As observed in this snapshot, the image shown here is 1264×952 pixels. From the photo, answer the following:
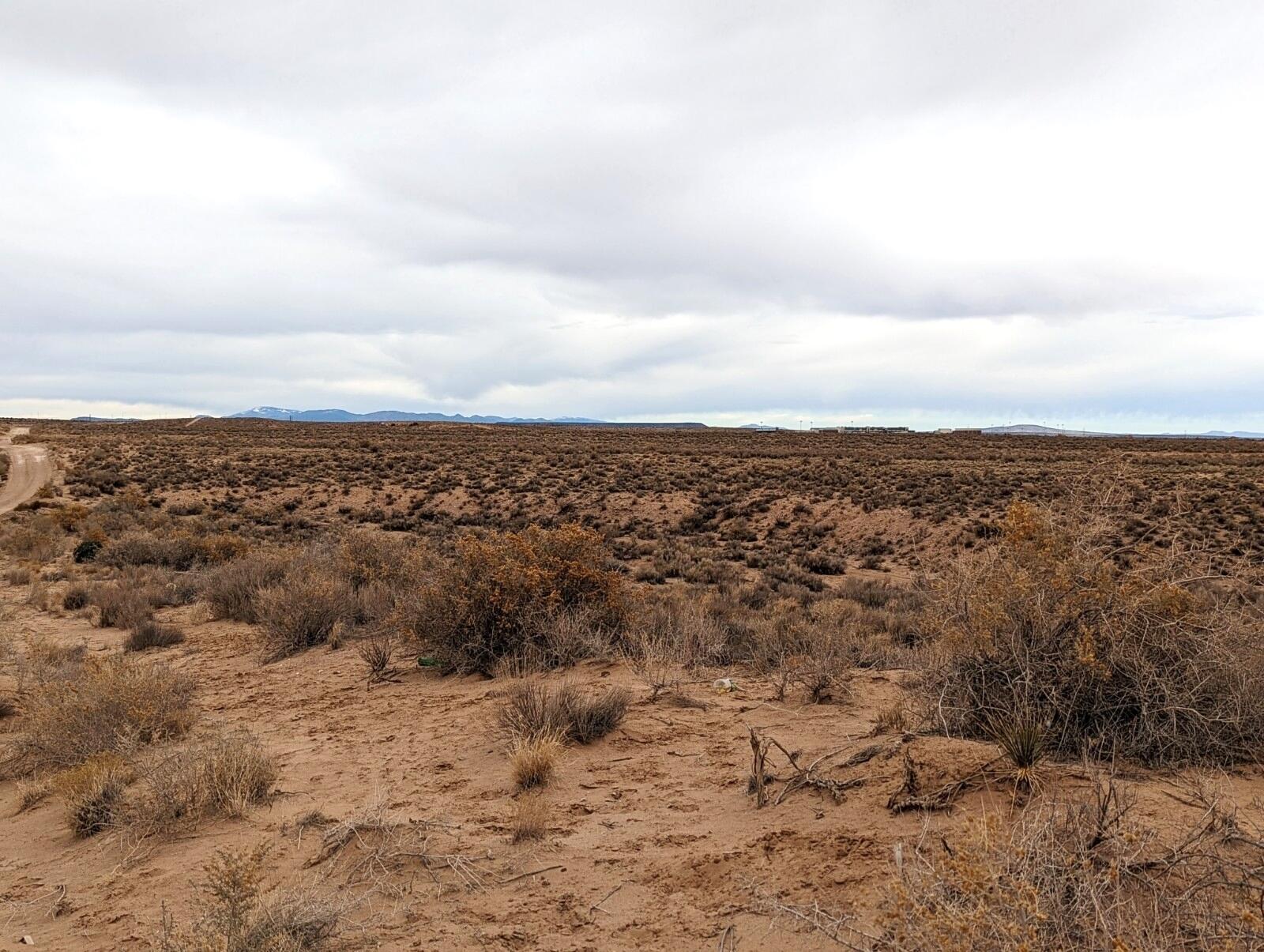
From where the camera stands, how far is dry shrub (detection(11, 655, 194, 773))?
6348 millimetres

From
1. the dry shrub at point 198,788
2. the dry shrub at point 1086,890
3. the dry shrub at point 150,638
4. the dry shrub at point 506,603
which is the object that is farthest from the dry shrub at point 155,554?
the dry shrub at point 1086,890

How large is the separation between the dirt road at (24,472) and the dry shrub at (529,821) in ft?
96.5

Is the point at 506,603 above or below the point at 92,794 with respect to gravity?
above

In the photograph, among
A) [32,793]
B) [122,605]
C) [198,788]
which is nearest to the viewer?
[198,788]

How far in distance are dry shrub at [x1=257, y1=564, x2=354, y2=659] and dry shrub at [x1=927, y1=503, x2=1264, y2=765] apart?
821cm

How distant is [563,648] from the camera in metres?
8.38

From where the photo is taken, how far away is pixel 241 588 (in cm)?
1261

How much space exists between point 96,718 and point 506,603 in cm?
377

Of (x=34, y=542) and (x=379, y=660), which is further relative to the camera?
(x=34, y=542)

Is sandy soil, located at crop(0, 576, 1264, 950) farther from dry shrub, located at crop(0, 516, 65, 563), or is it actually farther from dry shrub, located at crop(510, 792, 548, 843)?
dry shrub, located at crop(0, 516, 65, 563)

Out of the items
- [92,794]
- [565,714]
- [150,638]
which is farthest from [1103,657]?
[150,638]

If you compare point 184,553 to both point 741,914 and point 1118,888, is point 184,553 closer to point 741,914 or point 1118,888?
point 741,914

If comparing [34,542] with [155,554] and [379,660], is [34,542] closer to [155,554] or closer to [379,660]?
[155,554]

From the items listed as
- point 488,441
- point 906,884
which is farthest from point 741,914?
point 488,441
